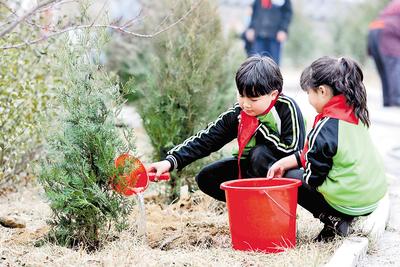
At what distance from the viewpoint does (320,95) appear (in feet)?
13.3

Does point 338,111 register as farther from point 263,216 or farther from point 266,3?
point 266,3

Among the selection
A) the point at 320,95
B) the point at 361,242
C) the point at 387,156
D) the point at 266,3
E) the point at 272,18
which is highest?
the point at 266,3

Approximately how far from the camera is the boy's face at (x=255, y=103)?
4.10 m

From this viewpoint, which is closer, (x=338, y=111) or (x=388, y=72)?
(x=338, y=111)

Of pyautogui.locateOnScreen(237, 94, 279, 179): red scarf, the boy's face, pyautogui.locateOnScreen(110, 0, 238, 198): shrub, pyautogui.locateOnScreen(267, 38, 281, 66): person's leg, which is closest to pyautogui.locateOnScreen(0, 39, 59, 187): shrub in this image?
pyautogui.locateOnScreen(110, 0, 238, 198): shrub

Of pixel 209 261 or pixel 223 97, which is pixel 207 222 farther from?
pixel 223 97

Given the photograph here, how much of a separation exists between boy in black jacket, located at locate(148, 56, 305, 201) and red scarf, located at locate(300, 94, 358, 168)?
0.84ft

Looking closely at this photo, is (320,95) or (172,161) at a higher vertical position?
(320,95)

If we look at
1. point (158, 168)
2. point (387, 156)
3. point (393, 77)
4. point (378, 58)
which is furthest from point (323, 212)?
point (378, 58)

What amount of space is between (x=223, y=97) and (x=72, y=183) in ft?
12.8

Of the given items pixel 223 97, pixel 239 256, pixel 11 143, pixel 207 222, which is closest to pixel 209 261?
pixel 239 256

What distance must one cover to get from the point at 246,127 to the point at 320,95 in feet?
1.54

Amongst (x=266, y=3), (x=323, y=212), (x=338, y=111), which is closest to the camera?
(x=338, y=111)

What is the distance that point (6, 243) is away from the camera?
402cm
